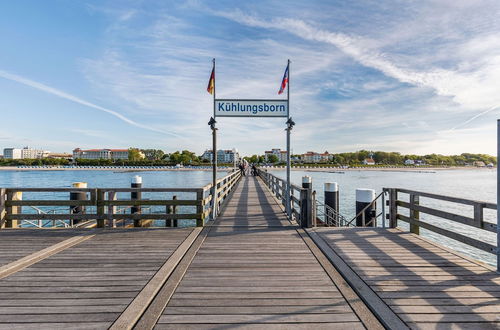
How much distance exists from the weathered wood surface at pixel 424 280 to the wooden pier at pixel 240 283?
0.05 ft

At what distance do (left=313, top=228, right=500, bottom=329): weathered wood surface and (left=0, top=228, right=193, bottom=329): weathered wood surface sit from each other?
329 centimetres

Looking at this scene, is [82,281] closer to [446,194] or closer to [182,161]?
[446,194]

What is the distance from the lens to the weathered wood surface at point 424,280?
2.86 meters

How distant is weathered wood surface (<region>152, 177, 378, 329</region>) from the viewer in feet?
9.14

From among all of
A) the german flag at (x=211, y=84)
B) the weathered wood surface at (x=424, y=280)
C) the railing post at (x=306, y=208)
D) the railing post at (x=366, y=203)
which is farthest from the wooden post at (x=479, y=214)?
the german flag at (x=211, y=84)

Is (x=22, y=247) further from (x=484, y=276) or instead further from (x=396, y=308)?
(x=484, y=276)

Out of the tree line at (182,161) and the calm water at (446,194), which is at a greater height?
the tree line at (182,161)

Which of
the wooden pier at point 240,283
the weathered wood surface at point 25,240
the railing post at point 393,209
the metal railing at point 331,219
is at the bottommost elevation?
the metal railing at point 331,219

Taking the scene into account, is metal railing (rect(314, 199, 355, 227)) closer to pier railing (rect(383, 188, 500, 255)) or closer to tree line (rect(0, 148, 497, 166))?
pier railing (rect(383, 188, 500, 255))

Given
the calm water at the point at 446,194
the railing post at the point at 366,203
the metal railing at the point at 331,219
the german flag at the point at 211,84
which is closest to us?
the german flag at the point at 211,84

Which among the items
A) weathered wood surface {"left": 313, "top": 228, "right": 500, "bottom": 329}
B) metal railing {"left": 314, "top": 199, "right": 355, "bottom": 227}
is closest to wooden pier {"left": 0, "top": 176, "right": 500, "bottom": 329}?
weathered wood surface {"left": 313, "top": 228, "right": 500, "bottom": 329}

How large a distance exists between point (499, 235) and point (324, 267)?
9.25 ft

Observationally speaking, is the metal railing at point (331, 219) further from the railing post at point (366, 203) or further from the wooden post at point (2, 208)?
the wooden post at point (2, 208)

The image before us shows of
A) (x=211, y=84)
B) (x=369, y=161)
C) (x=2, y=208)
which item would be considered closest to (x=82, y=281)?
(x=2, y=208)
